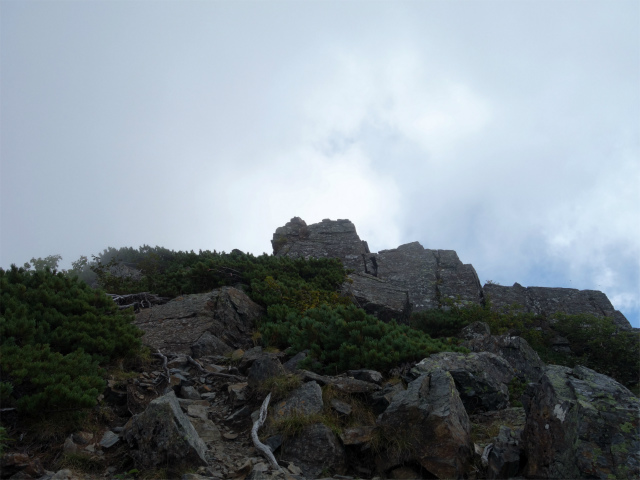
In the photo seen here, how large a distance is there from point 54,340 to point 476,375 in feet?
25.4

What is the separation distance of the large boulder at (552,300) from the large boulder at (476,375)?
462 inches

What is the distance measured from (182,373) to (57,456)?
3.23 metres

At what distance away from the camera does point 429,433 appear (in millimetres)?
5969

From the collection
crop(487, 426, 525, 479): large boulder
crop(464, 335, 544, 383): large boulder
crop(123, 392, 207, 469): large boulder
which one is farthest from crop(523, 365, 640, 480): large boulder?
crop(464, 335, 544, 383): large boulder

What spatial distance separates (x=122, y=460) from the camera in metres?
6.04

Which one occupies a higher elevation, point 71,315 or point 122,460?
point 71,315

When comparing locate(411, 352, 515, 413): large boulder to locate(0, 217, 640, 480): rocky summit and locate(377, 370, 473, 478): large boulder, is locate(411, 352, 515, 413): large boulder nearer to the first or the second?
locate(0, 217, 640, 480): rocky summit

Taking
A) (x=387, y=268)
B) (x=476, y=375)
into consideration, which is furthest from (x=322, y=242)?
(x=476, y=375)

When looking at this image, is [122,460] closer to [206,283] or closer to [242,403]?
[242,403]

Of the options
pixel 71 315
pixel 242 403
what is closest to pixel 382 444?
pixel 242 403

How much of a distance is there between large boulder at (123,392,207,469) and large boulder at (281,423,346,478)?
1195 millimetres

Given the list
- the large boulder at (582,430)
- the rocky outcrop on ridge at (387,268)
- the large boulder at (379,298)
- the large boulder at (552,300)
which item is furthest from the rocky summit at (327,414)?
the large boulder at (552,300)

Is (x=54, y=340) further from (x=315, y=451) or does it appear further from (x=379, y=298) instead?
(x=379, y=298)

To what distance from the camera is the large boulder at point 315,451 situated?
19.8 feet
